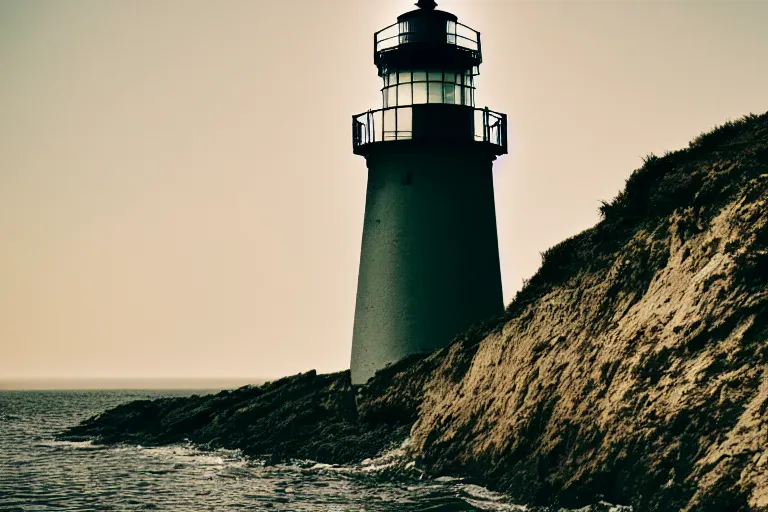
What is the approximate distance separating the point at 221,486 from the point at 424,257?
9208 mm

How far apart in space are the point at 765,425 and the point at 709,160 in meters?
6.28

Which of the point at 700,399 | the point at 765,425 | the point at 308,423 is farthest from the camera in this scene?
the point at 308,423

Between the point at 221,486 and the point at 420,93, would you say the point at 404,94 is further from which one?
the point at 221,486

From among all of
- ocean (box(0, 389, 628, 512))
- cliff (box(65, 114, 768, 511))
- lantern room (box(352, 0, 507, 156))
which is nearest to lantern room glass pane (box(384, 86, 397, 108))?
lantern room (box(352, 0, 507, 156))

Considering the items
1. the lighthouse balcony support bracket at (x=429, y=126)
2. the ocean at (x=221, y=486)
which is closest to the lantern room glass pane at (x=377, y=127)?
the lighthouse balcony support bracket at (x=429, y=126)

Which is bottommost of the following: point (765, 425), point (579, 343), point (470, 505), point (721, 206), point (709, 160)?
point (470, 505)

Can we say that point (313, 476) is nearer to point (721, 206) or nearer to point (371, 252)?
point (371, 252)

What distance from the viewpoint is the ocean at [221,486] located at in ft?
60.4

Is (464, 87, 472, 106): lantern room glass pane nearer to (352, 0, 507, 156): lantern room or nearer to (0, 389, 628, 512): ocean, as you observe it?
(352, 0, 507, 156): lantern room

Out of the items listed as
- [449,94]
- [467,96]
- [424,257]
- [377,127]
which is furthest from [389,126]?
[424,257]

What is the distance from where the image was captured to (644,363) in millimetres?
16547

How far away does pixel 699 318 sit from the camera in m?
15.9

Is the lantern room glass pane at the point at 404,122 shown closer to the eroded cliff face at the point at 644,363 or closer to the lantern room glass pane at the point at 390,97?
the lantern room glass pane at the point at 390,97

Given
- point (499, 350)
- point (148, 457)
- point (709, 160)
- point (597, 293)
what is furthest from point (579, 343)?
point (148, 457)
